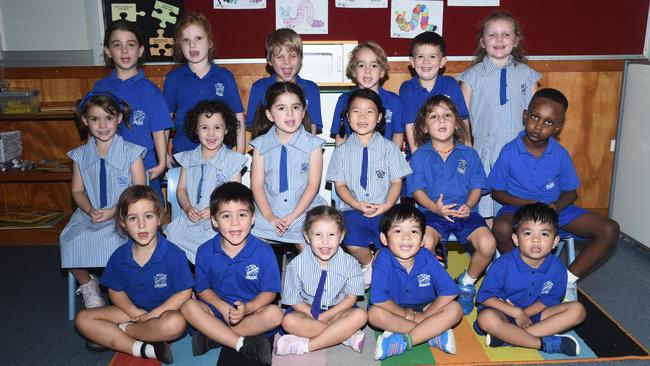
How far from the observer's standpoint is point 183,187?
304 cm

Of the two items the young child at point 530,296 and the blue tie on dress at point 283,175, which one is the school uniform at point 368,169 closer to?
the blue tie on dress at point 283,175

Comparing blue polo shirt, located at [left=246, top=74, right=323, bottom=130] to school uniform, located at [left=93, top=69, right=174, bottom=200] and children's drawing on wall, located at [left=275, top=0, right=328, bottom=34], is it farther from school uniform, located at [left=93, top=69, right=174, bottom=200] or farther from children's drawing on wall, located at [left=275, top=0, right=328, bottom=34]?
children's drawing on wall, located at [left=275, top=0, right=328, bottom=34]

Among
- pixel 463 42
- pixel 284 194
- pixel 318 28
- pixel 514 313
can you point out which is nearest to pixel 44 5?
pixel 318 28

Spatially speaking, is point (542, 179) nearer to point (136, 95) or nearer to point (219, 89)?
point (219, 89)

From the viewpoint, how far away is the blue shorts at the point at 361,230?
2.87m

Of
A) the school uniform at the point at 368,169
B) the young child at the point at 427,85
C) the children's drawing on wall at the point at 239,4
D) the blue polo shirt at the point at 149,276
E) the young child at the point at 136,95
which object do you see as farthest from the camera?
the children's drawing on wall at the point at 239,4

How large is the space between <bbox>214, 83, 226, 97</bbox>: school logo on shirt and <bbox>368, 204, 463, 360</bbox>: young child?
135cm

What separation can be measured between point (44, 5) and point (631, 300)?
395 centimetres

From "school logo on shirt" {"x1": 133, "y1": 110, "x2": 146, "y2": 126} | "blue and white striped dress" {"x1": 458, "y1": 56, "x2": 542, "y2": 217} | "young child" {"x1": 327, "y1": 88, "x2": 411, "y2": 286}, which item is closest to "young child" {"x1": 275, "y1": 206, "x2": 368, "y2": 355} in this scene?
"young child" {"x1": 327, "y1": 88, "x2": 411, "y2": 286}

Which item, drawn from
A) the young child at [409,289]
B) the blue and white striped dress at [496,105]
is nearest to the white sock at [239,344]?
the young child at [409,289]

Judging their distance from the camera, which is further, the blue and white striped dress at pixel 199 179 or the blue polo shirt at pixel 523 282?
the blue and white striped dress at pixel 199 179

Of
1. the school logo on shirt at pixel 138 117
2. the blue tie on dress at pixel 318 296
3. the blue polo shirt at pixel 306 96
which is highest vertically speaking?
the blue polo shirt at pixel 306 96

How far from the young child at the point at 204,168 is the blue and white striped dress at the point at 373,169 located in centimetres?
52

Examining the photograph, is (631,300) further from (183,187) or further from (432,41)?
(183,187)
